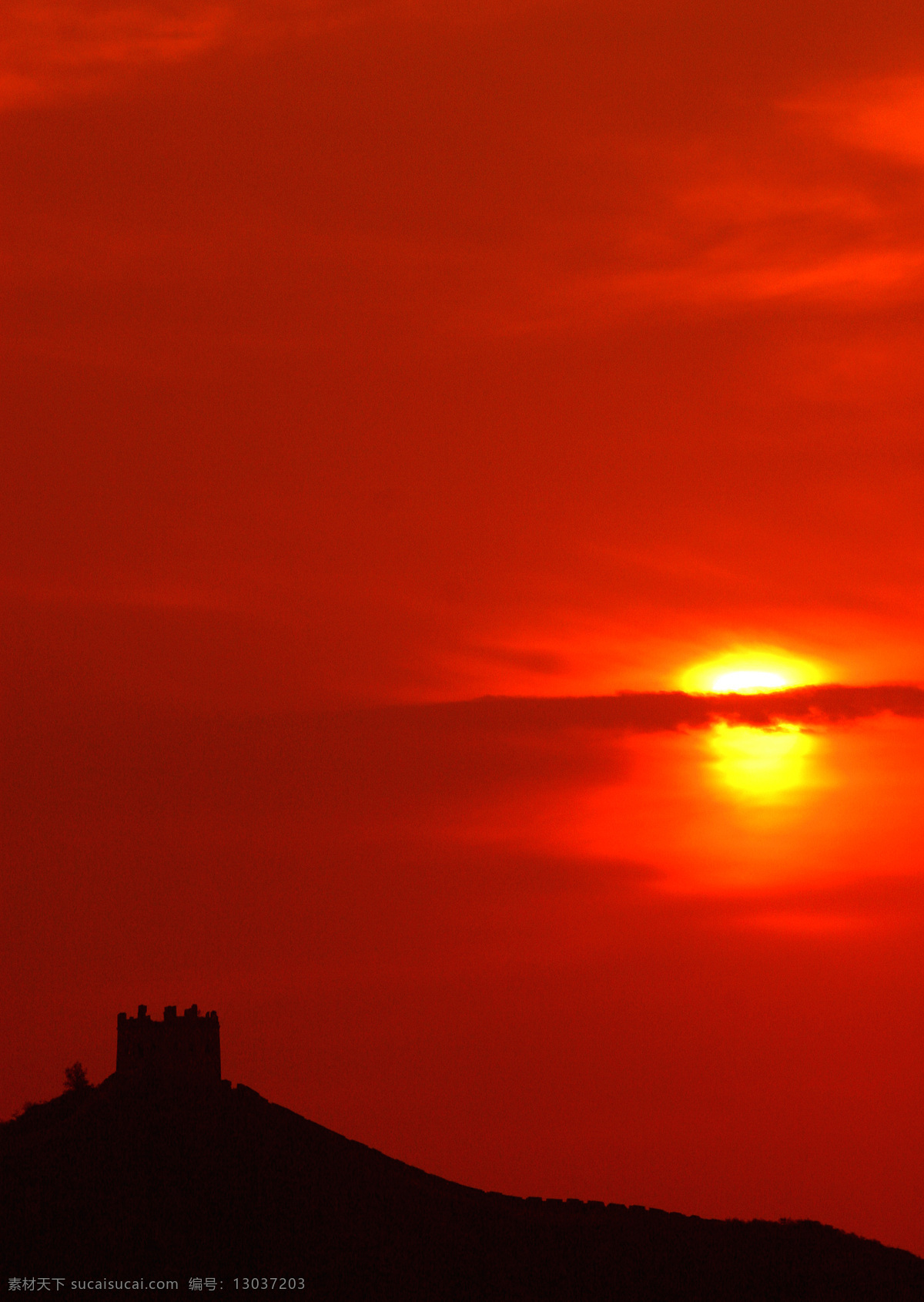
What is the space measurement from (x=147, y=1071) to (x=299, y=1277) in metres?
11.5

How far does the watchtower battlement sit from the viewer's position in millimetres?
114938

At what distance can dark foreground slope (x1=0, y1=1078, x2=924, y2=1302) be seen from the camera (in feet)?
366

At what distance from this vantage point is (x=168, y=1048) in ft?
377

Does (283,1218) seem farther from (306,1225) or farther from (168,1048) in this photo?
(168,1048)

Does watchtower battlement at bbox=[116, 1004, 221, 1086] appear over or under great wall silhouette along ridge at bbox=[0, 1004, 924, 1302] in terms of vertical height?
over

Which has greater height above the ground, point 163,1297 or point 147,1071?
point 147,1071

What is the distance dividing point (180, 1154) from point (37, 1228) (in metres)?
6.70

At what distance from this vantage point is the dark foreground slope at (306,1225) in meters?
111

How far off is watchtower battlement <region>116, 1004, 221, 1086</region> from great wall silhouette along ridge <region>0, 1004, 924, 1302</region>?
7 centimetres

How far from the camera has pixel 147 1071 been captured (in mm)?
115375

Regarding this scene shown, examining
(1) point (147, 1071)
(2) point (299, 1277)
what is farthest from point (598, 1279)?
(1) point (147, 1071)

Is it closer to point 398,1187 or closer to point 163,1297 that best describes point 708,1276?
point 398,1187

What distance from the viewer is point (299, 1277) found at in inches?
4358

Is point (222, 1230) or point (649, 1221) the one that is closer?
point (222, 1230)
